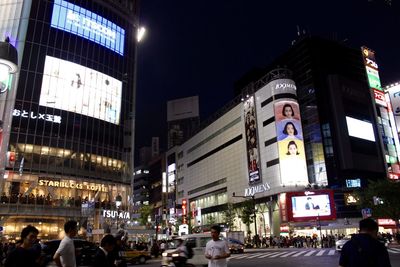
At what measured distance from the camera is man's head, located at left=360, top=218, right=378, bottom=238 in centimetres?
478

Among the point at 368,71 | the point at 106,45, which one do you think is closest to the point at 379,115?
the point at 368,71

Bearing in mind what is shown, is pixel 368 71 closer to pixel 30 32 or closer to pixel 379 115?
pixel 379 115

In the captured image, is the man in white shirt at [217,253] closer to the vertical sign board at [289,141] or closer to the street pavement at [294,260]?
the street pavement at [294,260]

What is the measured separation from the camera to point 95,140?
5428 centimetres

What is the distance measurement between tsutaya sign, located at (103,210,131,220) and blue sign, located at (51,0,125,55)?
26917 mm

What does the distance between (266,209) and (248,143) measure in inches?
535

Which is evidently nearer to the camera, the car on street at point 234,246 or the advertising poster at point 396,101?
the car on street at point 234,246

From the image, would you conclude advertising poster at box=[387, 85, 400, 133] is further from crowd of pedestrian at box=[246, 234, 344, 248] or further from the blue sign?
the blue sign

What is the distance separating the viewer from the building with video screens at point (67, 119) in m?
46.7

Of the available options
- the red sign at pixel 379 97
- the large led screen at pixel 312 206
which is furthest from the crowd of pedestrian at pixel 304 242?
the red sign at pixel 379 97

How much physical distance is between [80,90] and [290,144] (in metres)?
36.8

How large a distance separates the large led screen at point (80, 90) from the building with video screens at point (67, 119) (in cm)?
14

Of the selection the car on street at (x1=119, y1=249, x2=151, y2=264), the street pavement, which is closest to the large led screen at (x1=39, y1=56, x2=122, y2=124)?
the car on street at (x1=119, y1=249, x2=151, y2=264)

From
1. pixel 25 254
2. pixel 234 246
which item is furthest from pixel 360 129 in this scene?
pixel 25 254
